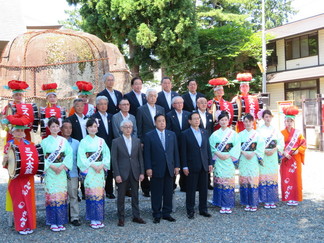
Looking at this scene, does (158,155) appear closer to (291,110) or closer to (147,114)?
(147,114)

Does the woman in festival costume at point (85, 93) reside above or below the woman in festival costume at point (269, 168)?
above

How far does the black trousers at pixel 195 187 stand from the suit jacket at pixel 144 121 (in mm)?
996

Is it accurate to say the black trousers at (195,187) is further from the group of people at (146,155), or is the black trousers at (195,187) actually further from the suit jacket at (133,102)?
the suit jacket at (133,102)

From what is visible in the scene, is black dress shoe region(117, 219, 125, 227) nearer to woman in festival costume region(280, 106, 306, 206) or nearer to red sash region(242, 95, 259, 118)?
woman in festival costume region(280, 106, 306, 206)

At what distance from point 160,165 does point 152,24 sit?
1388 cm

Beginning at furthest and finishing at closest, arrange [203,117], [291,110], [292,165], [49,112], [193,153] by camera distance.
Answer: [203,117] → [292,165] → [291,110] → [49,112] → [193,153]

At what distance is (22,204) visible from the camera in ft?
15.1

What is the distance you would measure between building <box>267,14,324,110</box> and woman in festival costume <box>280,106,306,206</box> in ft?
49.8

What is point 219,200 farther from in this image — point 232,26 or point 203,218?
point 232,26

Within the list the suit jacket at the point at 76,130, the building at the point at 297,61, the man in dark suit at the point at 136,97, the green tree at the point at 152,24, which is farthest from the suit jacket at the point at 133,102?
the building at the point at 297,61

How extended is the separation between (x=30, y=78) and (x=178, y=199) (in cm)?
505

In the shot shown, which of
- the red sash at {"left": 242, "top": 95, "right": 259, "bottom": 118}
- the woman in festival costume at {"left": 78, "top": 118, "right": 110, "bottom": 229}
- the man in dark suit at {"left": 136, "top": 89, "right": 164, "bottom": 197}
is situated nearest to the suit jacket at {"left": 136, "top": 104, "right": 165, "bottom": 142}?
the man in dark suit at {"left": 136, "top": 89, "right": 164, "bottom": 197}

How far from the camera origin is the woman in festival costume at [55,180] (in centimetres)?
468

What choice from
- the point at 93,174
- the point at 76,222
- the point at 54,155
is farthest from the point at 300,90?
the point at 54,155
